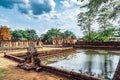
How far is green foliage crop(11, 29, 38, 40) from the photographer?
60.7 metres

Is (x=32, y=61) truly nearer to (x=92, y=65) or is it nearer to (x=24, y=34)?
(x=92, y=65)

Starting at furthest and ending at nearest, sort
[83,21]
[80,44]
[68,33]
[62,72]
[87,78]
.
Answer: [68,33]
[83,21]
[80,44]
[62,72]
[87,78]

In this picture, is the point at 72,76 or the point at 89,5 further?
the point at 72,76

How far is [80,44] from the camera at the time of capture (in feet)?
102

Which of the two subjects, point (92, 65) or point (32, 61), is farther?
point (92, 65)

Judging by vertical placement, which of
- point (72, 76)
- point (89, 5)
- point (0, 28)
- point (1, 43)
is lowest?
point (72, 76)

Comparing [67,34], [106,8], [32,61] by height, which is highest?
[67,34]

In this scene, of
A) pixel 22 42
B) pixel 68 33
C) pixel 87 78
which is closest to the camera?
pixel 87 78

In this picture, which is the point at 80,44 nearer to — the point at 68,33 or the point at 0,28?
the point at 0,28

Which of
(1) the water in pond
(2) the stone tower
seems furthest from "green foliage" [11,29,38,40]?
(1) the water in pond

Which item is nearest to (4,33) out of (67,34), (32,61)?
(32,61)

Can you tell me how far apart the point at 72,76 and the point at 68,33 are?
6534 cm

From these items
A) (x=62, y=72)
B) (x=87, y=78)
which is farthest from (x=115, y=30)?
→ (x=62, y=72)

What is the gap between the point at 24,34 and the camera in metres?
64.5
